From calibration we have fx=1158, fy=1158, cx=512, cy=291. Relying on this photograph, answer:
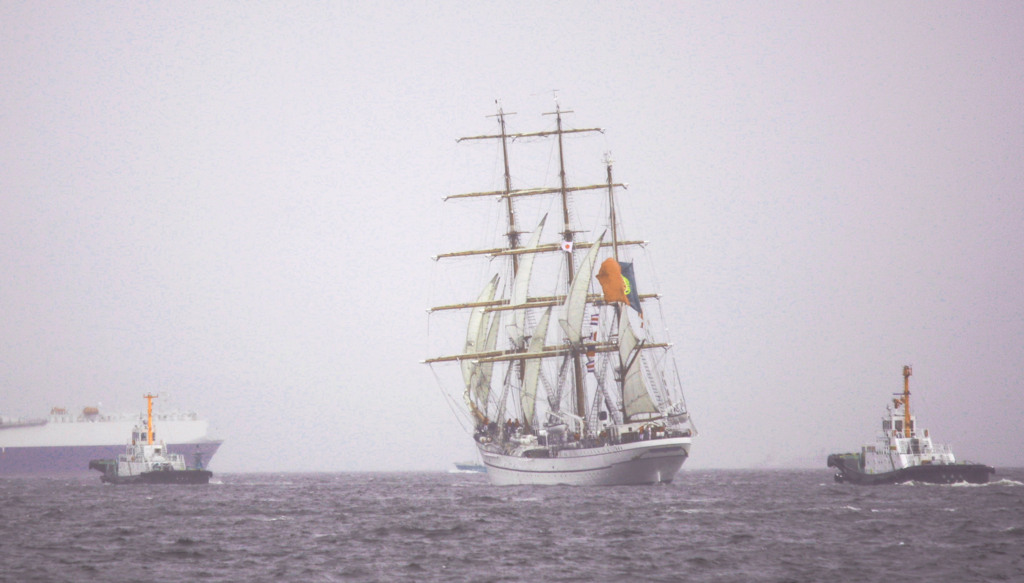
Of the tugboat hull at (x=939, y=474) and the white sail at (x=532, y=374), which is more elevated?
the white sail at (x=532, y=374)

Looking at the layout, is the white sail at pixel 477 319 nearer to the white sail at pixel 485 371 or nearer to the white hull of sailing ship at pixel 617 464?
the white sail at pixel 485 371

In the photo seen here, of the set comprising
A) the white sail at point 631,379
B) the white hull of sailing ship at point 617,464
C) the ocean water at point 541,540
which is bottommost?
the ocean water at point 541,540

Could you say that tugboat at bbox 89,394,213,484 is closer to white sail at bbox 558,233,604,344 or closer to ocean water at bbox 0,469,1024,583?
ocean water at bbox 0,469,1024,583

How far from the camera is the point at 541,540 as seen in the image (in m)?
50.6

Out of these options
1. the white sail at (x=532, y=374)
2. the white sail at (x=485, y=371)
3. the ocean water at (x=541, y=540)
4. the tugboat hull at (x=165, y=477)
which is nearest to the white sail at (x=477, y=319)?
the white sail at (x=485, y=371)

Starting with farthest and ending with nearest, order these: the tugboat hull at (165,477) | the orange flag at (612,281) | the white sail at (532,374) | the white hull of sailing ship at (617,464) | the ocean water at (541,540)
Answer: the tugboat hull at (165,477) → the white sail at (532,374) → the orange flag at (612,281) → the white hull of sailing ship at (617,464) → the ocean water at (541,540)

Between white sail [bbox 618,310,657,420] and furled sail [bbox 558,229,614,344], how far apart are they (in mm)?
4352

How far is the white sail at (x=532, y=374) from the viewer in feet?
350

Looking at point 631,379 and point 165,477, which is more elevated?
point 631,379

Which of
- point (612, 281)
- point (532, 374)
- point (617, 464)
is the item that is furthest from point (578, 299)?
point (617, 464)

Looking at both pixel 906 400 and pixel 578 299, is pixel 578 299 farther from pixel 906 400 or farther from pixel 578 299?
pixel 906 400

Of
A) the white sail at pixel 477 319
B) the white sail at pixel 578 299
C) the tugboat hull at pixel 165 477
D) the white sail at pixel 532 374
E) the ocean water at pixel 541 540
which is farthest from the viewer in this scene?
the white sail at pixel 477 319

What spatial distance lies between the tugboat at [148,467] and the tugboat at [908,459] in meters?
63.0

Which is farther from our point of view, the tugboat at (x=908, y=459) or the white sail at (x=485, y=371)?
the white sail at (x=485, y=371)
